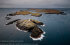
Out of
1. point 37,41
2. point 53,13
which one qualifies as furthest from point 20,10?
point 37,41

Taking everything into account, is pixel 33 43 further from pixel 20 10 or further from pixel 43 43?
pixel 20 10

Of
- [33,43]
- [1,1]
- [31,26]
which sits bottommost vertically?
[33,43]

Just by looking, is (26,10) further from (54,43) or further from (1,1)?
(54,43)

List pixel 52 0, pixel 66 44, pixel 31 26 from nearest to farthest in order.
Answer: pixel 66 44 < pixel 31 26 < pixel 52 0

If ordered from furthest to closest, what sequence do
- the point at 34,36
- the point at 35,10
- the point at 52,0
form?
the point at 35,10
the point at 52,0
the point at 34,36

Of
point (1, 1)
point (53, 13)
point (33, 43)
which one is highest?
point (1, 1)

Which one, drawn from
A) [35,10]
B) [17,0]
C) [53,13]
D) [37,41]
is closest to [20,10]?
[17,0]

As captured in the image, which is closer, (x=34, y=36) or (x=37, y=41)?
(x=37, y=41)

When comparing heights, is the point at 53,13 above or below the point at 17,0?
below

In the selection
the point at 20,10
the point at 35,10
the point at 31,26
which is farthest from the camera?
the point at 35,10
